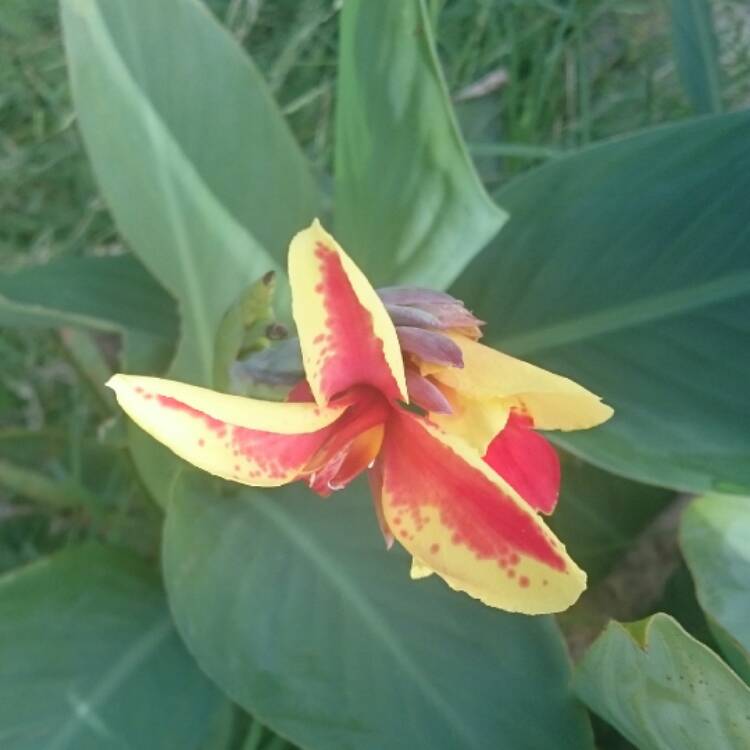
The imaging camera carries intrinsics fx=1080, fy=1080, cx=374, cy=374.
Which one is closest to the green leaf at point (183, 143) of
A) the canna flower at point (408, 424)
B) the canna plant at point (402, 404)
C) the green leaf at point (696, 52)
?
the canna plant at point (402, 404)

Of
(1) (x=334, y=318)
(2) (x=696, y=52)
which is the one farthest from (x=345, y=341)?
(2) (x=696, y=52)

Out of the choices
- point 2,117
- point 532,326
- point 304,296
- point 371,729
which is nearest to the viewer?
point 304,296

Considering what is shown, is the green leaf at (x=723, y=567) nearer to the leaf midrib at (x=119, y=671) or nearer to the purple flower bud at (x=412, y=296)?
the purple flower bud at (x=412, y=296)

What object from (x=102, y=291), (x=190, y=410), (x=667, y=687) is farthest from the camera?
(x=102, y=291)

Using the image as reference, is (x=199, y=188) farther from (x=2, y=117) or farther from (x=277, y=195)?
(x=2, y=117)

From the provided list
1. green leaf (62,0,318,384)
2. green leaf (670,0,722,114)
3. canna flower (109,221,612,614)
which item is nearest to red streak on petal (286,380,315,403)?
canna flower (109,221,612,614)

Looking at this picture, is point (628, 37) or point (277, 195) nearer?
point (277, 195)

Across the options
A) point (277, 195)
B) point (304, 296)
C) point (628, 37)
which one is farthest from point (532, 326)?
point (628, 37)

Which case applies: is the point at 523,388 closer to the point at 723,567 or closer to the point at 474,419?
the point at 474,419
